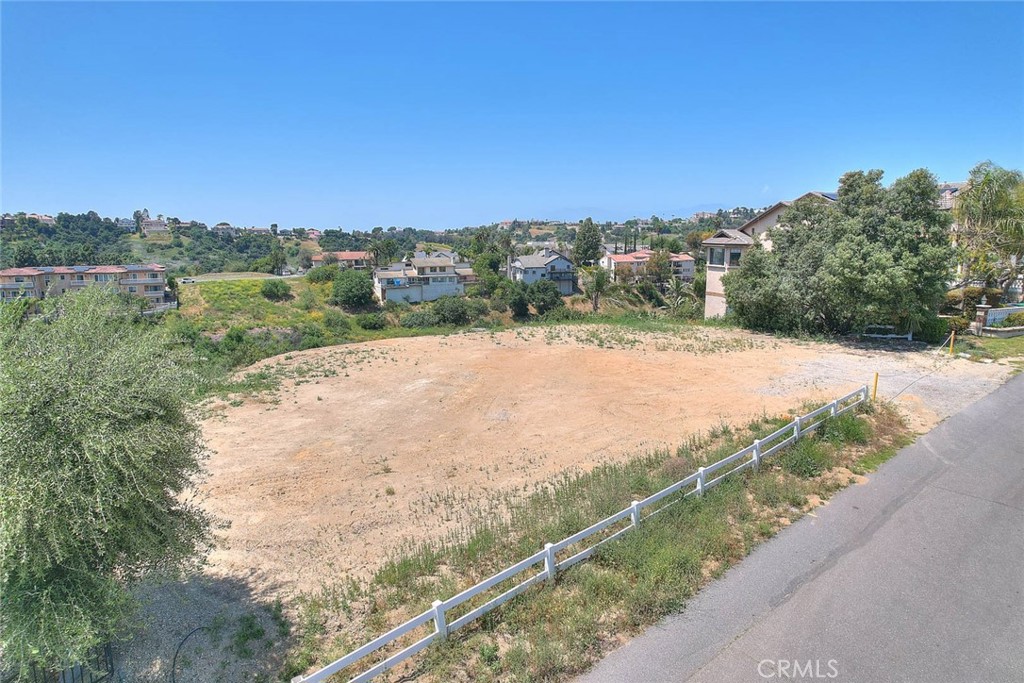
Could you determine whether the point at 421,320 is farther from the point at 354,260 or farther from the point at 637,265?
the point at 637,265

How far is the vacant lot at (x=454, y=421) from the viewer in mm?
10703

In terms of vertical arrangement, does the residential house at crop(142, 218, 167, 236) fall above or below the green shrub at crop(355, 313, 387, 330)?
above

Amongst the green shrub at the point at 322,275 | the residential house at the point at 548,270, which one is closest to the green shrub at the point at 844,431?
the green shrub at the point at 322,275

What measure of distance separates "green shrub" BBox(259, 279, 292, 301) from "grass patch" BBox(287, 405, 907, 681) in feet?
169

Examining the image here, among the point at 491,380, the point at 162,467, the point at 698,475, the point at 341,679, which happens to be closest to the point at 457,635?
the point at 341,679

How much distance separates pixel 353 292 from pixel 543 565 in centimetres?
5244

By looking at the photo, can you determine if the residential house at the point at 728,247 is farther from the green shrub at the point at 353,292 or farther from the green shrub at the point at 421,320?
the green shrub at the point at 353,292

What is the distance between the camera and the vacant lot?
10.7 metres

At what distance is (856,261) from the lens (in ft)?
74.8

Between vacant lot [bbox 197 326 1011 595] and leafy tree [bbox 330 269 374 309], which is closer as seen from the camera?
vacant lot [bbox 197 326 1011 595]

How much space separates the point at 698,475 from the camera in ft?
32.6

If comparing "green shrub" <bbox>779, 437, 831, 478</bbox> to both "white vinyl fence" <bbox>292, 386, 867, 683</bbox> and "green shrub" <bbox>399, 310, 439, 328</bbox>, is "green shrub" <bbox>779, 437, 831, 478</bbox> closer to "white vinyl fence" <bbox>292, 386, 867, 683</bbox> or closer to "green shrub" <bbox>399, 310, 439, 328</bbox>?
"white vinyl fence" <bbox>292, 386, 867, 683</bbox>

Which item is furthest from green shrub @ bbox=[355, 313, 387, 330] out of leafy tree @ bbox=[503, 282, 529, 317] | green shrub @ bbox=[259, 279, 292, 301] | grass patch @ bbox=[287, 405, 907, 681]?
grass patch @ bbox=[287, 405, 907, 681]

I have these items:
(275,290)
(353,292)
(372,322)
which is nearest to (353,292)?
(353,292)
